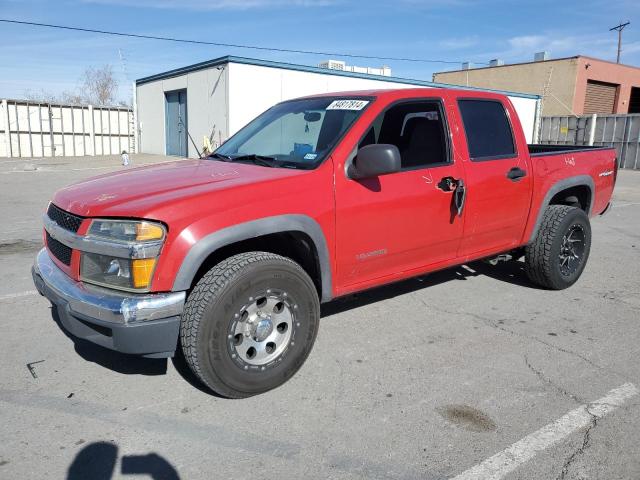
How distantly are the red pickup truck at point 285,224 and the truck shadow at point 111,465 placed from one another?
Result: 505 millimetres

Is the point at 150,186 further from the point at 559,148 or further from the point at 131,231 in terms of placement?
the point at 559,148

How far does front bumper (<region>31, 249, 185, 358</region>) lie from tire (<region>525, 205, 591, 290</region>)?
3.60m

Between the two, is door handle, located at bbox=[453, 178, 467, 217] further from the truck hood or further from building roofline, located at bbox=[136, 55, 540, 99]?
building roofline, located at bbox=[136, 55, 540, 99]

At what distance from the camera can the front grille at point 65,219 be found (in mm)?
3028

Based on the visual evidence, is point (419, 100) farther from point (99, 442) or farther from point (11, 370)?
point (11, 370)

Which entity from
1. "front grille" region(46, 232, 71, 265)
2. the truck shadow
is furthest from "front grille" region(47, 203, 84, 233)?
the truck shadow

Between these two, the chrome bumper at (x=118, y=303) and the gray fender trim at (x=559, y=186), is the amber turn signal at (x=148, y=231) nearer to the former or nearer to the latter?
the chrome bumper at (x=118, y=303)

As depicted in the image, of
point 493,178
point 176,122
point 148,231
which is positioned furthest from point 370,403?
point 176,122

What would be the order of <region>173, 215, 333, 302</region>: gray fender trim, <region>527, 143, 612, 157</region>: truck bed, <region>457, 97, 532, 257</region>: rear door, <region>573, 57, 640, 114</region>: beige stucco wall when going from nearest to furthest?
<region>173, 215, 333, 302</region>: gray fender trim
<region>457, 97, 532, 257</region>: rear door
<region>527, 143, 612, 157</region>: truck bed
<region>573, 57, 640, 114</region>: beige stucco wall

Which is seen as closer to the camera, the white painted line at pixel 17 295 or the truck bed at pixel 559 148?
the white painted line at pixel 17 295

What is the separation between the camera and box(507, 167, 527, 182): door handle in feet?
14.7

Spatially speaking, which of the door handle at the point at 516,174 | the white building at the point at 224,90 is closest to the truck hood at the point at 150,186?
the door handle at the point at 516,174

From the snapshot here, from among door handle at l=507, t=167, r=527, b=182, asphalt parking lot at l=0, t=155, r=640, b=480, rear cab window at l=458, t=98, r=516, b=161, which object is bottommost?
asphalt parking lot at l=0, t=155, r=640, b=480

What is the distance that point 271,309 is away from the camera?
3.17 m
